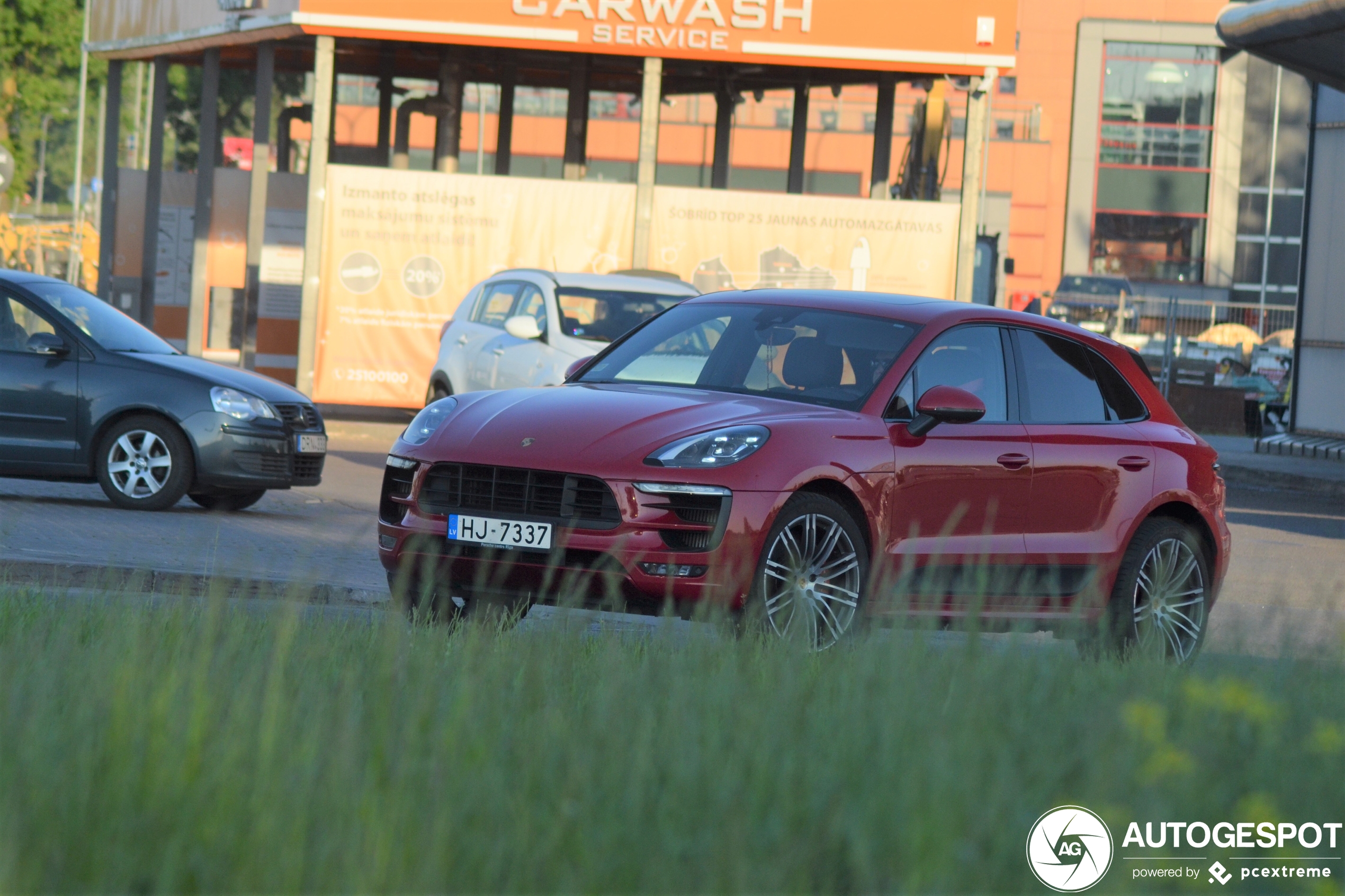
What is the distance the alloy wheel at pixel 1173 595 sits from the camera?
816 cm

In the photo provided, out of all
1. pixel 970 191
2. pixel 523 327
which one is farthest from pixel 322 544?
pixel 970 191

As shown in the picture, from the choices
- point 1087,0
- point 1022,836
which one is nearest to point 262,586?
point 1022,836

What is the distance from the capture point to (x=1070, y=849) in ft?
11.0

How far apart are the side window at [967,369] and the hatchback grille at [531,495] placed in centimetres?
166

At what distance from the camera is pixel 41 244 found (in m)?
49.0

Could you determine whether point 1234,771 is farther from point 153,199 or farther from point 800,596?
point 153,199

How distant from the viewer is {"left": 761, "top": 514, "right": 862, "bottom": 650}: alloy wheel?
22.1 feet

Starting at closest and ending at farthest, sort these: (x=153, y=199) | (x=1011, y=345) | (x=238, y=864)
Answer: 1. (x=238, y=864)
2. (x=1011, y=345)
3. (x=153, y=199)

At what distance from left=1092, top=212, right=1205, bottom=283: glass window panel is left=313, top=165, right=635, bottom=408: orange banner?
52666mm

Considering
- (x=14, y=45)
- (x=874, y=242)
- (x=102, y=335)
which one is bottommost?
(x=102, y=335)

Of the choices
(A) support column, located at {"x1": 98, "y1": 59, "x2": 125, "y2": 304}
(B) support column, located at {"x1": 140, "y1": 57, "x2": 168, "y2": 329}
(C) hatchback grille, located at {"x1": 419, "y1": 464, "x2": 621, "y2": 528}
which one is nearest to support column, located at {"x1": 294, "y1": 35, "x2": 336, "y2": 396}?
(B) support column, located at {"x1": 140, "y1": 57, "x2": 168, "y2": 329}

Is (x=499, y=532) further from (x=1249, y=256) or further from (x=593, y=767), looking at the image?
(x=1249, y=256)

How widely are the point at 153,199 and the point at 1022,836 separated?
95.2 ft

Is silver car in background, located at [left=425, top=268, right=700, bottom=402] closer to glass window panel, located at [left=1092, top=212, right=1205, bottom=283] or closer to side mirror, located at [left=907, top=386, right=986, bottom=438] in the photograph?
side mirror, located at [left=907, top=386, right=986, bottom=438]
